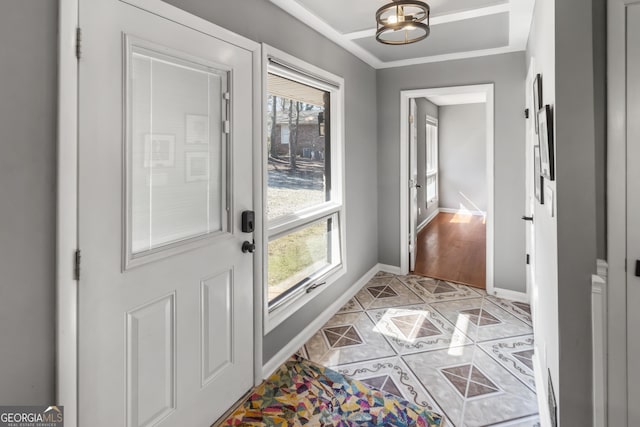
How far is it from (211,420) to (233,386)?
196 mm

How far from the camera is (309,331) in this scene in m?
2.83

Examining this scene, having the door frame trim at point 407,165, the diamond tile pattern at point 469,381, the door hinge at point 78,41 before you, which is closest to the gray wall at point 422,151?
the door frame trim at point 407,165

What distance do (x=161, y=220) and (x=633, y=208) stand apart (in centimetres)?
185

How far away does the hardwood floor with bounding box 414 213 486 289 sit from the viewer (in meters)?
4.22

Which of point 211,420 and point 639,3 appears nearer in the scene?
point 639,3

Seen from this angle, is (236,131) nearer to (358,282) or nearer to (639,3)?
(639,3)

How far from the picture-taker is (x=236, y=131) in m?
1.93

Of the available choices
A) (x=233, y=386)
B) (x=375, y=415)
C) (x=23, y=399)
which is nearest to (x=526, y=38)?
(x=375, y=415)

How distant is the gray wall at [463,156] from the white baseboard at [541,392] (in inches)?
236

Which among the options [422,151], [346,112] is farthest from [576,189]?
[422,151]

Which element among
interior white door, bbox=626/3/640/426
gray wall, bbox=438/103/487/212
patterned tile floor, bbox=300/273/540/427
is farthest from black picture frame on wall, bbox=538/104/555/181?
gray wall, bbox=438/103/487/212

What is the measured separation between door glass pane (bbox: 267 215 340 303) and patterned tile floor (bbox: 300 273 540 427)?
1.57 ft

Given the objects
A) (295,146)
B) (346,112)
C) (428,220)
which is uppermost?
(346,112)

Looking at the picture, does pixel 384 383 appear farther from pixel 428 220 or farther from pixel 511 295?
pixel 428 220
